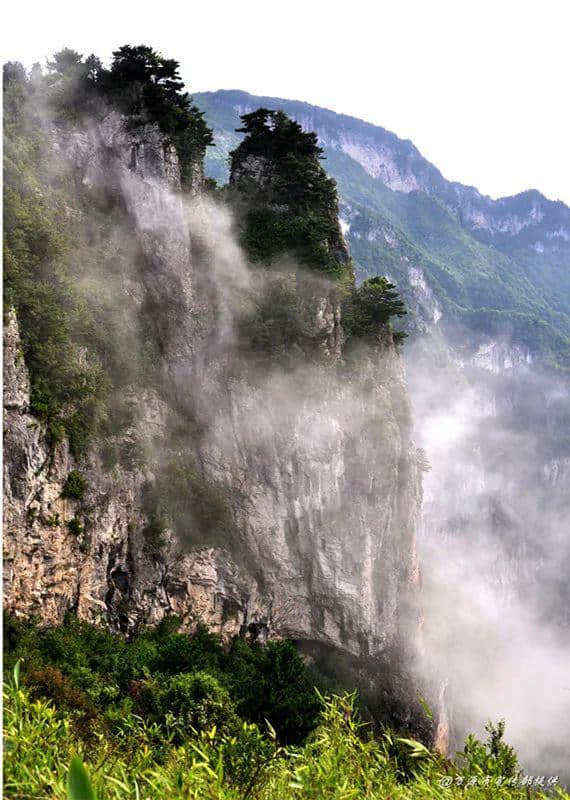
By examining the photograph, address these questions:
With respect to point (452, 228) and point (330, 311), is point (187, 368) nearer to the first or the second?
point (330, 311)

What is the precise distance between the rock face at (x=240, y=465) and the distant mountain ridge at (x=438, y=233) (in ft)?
235

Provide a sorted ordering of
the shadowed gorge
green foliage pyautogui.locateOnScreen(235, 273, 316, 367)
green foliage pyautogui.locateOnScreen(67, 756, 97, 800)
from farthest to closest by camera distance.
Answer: green foliage pyautogui.locateOnScreen(235, 273, 316, 367), the shadowed gorge, green foliage pyautogui.locateOnScreen(67, 756, 97, 800)

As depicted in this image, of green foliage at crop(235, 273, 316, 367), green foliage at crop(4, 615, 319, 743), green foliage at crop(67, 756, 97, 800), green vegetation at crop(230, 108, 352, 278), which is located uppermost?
green vegetation at crop(230, 108, 352, 278)

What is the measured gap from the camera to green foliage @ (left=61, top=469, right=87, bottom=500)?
1852cm

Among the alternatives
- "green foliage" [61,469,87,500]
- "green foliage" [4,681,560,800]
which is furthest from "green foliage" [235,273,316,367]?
"green foliage" [4,681,560,800]

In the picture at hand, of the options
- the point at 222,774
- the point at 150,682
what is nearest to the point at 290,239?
the point at 150,682

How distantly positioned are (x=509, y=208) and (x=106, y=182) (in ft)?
554

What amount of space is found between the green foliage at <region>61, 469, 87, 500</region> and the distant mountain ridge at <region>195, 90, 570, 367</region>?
83046mm

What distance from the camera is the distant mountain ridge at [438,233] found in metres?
108

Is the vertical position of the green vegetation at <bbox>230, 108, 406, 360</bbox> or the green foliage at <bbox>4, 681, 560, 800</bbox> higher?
the green vegetation at <bbox>230, 108, 406, 360</bbox>

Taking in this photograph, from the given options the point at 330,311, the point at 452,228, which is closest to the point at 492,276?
the point at 452,228
